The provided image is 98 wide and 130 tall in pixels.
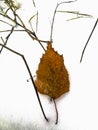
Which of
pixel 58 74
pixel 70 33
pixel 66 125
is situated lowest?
pixel 66 125

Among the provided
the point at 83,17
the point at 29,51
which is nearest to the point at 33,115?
the point at 29,51

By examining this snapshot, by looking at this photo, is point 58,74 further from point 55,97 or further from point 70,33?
point 70,33

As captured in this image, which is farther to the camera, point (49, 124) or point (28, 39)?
point (28, 39)

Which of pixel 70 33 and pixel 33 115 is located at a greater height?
pixel 70 33

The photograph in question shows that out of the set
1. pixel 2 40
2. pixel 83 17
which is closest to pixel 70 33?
pixel 83 17

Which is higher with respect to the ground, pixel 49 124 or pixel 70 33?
pixel 70 33

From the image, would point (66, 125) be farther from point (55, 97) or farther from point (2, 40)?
point (2, 40)
